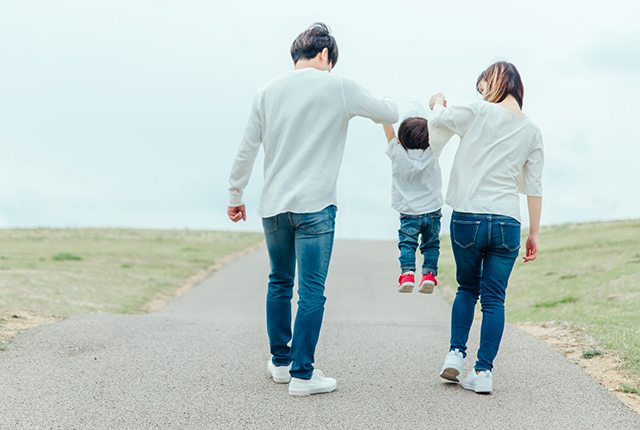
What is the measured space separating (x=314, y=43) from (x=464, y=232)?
1731 mm

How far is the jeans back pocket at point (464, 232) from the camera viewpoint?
14.7ft

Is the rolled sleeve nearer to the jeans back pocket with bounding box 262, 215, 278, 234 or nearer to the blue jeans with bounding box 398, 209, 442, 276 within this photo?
the blue jeans with bounding box 398, 209, 442, 276

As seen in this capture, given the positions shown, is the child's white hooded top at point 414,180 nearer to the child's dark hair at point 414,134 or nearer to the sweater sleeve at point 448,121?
the child's dark hair at point 414,134

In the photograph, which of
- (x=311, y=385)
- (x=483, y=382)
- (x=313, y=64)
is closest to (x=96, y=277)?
(x=311, y=385)

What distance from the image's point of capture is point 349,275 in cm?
1881

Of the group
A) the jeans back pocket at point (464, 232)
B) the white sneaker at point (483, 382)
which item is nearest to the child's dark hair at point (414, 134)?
the jeans back pocket at point (464, 232)

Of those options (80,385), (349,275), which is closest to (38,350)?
(80,385)

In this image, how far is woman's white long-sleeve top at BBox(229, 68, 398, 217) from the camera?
4391mm

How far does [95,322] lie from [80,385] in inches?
119

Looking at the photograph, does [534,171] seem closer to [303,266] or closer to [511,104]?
[511,104]

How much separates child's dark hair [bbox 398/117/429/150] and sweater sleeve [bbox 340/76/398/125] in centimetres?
55

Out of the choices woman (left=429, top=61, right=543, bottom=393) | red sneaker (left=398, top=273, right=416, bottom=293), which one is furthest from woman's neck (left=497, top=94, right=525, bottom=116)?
red sneaker (left=398, top=273, right=416, bottom=293)

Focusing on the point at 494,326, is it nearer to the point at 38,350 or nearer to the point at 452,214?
the point at 452,214

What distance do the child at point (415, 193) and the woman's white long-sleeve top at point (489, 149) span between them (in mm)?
455
